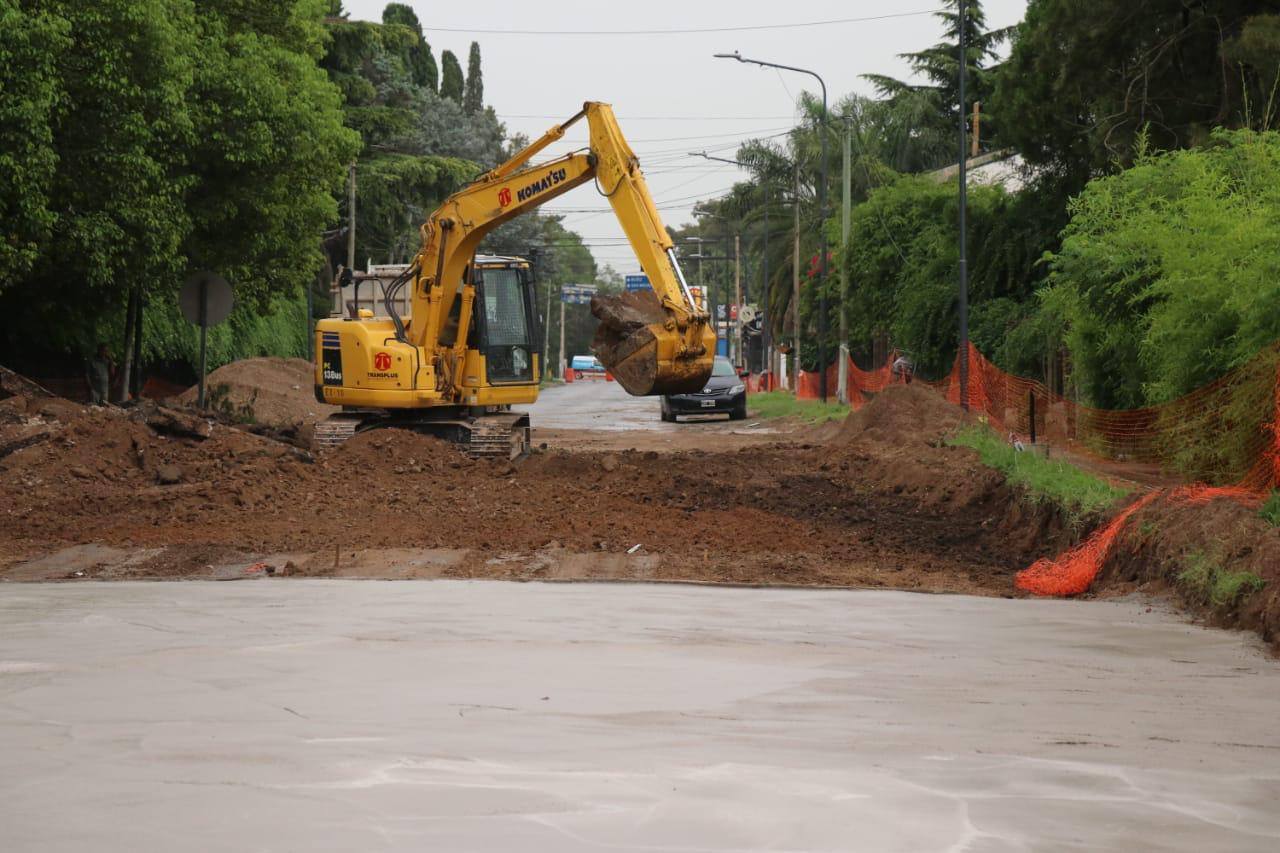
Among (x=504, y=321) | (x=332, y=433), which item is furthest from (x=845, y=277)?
(x=332, y=433)

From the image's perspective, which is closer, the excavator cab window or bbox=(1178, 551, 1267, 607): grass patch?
bbox=(1178, 551, 1267, 607): grass patch

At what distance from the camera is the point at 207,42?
3009 centimetres

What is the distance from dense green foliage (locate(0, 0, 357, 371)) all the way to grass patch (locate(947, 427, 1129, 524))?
1468 centimetres

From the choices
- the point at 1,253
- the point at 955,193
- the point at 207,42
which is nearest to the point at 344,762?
the point at 1,253

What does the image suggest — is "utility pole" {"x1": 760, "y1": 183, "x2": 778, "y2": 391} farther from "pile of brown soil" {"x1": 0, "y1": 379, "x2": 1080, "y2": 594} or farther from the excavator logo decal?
"pile of brown soil" {"x1": 0, "y1": 379, "x2": 1080, "y2": 594}

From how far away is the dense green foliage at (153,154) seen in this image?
23.8 meters

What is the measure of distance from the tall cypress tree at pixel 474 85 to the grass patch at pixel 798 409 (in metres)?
41.7

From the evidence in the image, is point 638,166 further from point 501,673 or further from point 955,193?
point 955,193

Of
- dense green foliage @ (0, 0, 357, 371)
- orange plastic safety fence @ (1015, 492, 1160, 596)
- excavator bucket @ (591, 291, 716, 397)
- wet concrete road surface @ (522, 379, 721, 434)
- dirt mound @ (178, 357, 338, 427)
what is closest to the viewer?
orange plastic safety fence @ (1015, 492, 1160, 596)

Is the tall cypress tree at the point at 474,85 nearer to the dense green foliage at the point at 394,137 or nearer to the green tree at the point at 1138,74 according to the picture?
the dense green foliage at the point at 394,137

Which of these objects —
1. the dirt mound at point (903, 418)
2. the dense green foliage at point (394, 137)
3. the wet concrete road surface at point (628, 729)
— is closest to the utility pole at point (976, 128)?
the dense green foliage at point (394, 137)

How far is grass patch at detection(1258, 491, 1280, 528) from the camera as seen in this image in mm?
12125

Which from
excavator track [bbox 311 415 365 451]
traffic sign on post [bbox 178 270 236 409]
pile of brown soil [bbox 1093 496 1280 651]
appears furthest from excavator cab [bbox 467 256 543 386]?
pile of brown soil [bbox 1093 496 1280 651]

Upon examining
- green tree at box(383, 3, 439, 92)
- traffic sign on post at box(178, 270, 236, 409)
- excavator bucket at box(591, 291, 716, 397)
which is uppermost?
green tree at box(383, 3, 439, 92)
